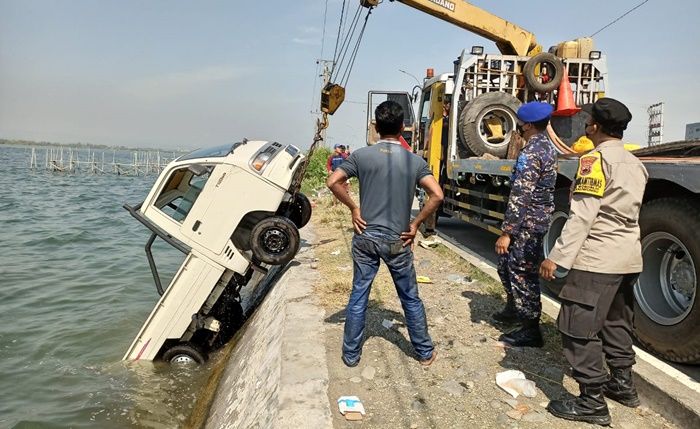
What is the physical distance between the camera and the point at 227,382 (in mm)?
4223

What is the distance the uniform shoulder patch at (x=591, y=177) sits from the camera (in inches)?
101

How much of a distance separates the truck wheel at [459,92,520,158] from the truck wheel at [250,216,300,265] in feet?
12.0

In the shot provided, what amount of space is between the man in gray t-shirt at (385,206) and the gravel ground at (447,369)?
0.35 metres

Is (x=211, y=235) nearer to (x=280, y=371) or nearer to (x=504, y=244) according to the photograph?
(x=280, y=371)

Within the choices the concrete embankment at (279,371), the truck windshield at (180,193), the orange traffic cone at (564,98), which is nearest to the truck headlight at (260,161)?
the truck windshield at (180,193)

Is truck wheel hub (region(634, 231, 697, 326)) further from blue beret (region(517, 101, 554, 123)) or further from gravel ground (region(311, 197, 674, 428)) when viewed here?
blue beret (region(517, 101, 554, 123))

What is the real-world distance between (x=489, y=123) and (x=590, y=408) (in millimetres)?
5597

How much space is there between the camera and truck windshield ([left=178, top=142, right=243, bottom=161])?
529 centimetres

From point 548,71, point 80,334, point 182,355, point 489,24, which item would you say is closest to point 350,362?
point 182,355

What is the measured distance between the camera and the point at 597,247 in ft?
8.64

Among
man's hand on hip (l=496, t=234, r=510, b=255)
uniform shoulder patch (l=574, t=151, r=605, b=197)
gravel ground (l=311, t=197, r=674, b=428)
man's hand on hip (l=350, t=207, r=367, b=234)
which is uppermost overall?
uniform shoulder patch (l=574, t=151, r=605, b=197)

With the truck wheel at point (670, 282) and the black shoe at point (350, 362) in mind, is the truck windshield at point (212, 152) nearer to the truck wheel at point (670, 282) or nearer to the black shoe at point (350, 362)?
the black shoe at point (350, 362)

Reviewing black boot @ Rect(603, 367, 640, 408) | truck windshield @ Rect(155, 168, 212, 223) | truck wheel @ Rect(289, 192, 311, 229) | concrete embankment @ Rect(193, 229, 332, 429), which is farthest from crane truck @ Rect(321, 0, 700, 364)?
truck windshield @ Rect(155, 168, 212, 223)

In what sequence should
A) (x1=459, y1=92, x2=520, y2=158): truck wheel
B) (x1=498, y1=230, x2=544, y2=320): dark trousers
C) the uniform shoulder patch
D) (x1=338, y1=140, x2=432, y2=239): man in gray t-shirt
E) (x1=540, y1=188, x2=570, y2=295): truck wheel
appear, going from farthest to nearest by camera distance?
(x1=459, y1=92, x2=520, y2=158): truck wheel < (x1=540, y1=188, x2=570, y2=295): truck wheel < (x1=498, y1=230, x2=544, y2=320): dark trousers < (x1=338, y1=140, x2=432, y2=239): man in gray t-shirt < the uniform shoulder patch
